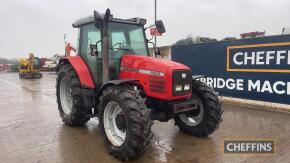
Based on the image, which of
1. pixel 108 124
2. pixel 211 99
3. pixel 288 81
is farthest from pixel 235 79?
pixel 108 124

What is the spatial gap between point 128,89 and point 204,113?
1724 mm

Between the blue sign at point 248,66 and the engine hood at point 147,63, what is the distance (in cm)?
408

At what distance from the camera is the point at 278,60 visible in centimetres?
743

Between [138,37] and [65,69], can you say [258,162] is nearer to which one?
[138,37]

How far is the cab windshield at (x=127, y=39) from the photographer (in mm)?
5082

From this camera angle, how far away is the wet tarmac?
13.6ft

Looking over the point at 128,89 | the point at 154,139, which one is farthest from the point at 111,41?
the point at 154,139

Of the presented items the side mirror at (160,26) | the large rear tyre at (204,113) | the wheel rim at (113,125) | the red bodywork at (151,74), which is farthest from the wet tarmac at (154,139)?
the side mirror at (160,26)

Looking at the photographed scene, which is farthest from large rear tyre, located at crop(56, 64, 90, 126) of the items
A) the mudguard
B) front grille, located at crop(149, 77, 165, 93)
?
front grille, located at crop(149, 77, 165, 93)

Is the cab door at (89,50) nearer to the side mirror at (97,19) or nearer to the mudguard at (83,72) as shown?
the mudguard at (83,72)

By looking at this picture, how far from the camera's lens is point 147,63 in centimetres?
454

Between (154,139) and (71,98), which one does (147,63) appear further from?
(71,98)

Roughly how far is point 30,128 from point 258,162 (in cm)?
455

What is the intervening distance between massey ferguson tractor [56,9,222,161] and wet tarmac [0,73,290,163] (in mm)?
297
